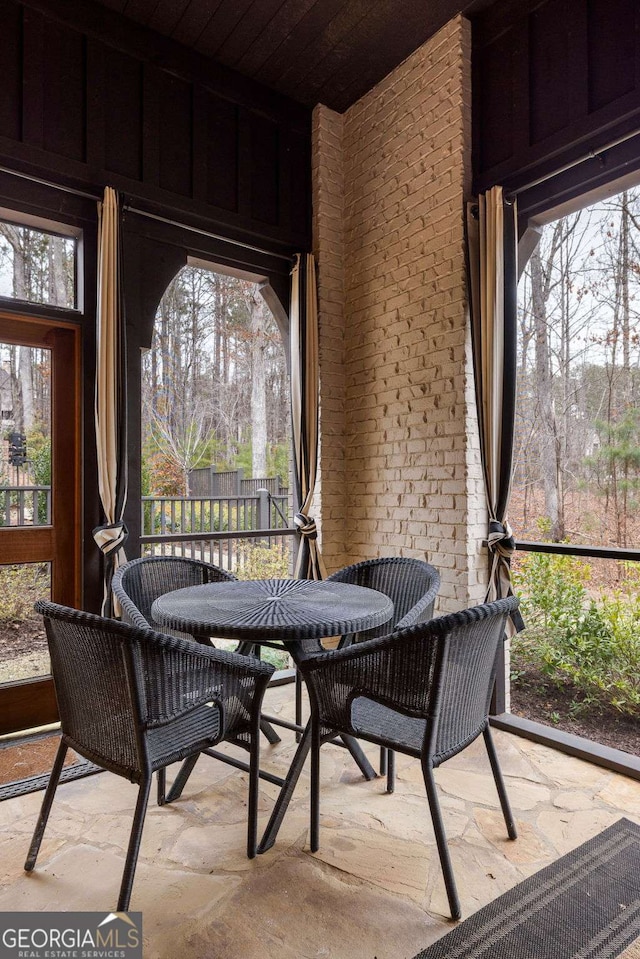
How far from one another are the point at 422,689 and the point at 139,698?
823 mm

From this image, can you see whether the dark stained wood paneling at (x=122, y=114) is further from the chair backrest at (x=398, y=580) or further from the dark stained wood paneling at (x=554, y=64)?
the chair backrest at (x=398, y=580)

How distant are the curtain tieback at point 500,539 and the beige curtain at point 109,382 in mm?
1928

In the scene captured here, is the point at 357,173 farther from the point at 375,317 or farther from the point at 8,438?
the point at 8,438

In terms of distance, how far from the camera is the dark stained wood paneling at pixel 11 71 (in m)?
2.76

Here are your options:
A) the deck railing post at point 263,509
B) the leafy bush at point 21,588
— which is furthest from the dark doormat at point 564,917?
the deck railing post at point 263,509

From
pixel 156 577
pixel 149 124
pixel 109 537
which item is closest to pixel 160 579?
pixel 156 577

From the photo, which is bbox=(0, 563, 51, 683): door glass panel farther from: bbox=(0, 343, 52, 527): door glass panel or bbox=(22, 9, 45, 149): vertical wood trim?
bbox=(22, 9, 45, 149): vertical wood trim

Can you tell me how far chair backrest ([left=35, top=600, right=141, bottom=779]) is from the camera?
63.4 inches

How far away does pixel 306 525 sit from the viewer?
3734 millimetres

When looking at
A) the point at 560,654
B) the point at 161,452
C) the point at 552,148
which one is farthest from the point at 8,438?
the point at 161,452

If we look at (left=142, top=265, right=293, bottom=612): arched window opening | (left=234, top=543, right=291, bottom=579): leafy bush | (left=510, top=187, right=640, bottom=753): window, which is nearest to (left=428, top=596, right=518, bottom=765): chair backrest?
(left=510, top=187, right=640, bottom=753): window

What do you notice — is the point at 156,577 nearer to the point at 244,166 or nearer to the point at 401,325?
the point at 401,325

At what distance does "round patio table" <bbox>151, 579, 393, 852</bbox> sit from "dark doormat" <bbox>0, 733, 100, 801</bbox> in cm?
68

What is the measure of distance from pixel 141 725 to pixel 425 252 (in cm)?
291
